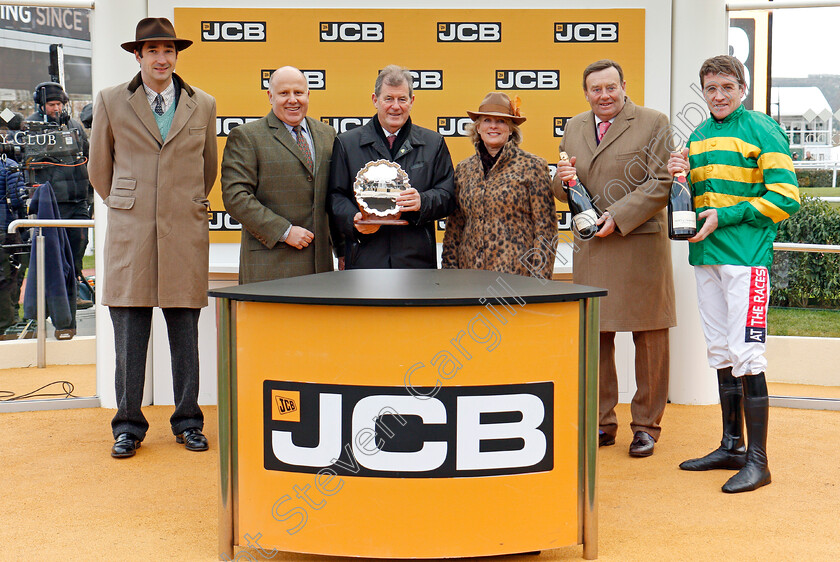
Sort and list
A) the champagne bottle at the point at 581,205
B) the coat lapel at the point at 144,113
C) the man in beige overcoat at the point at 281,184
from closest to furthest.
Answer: the champagne bottle at the point at 581,205 < the man in beige overcoat at the point at 281,184 < the coat lapel at the point at 144,113

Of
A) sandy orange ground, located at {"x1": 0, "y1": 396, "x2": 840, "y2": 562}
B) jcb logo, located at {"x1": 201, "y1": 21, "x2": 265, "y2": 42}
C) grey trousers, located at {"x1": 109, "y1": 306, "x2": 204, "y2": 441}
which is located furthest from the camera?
jcb logo, located at {"x1": 201, "y1": 21, "x2": 265, "y2": 42}

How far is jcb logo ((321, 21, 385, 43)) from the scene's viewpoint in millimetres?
5305

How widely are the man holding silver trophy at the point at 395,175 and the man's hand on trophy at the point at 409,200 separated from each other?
0.02 meters

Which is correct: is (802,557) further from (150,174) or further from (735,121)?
(150,174)

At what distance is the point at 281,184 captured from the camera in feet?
13.5

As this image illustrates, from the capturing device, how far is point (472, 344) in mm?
2586

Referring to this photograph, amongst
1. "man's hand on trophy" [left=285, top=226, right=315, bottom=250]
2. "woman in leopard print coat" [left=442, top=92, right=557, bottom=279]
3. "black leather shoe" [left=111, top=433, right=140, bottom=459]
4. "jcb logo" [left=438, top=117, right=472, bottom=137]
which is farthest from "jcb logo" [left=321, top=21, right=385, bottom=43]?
"black leather shoe" [left=111, top=433, right=140, bottom=459]

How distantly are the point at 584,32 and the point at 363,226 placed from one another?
231 centimetres

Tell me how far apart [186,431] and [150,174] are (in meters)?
1.30

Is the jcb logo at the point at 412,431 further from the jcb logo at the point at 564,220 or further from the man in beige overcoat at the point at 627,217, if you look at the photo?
the jcb logo at the point at 564,220

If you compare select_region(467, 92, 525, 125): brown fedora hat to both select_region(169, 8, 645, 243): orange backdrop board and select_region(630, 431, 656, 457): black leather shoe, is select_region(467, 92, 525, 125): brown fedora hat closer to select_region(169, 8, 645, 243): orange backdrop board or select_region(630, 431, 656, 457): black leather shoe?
select_region(169, 8, 645, 243): orange backdrop board

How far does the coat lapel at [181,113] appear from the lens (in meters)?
4.18

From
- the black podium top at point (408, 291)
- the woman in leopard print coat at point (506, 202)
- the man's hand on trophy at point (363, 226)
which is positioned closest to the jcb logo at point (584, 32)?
the woman in leopard print coat at point (506, 202)

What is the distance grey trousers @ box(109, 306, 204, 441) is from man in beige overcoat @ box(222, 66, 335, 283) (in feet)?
1.47
